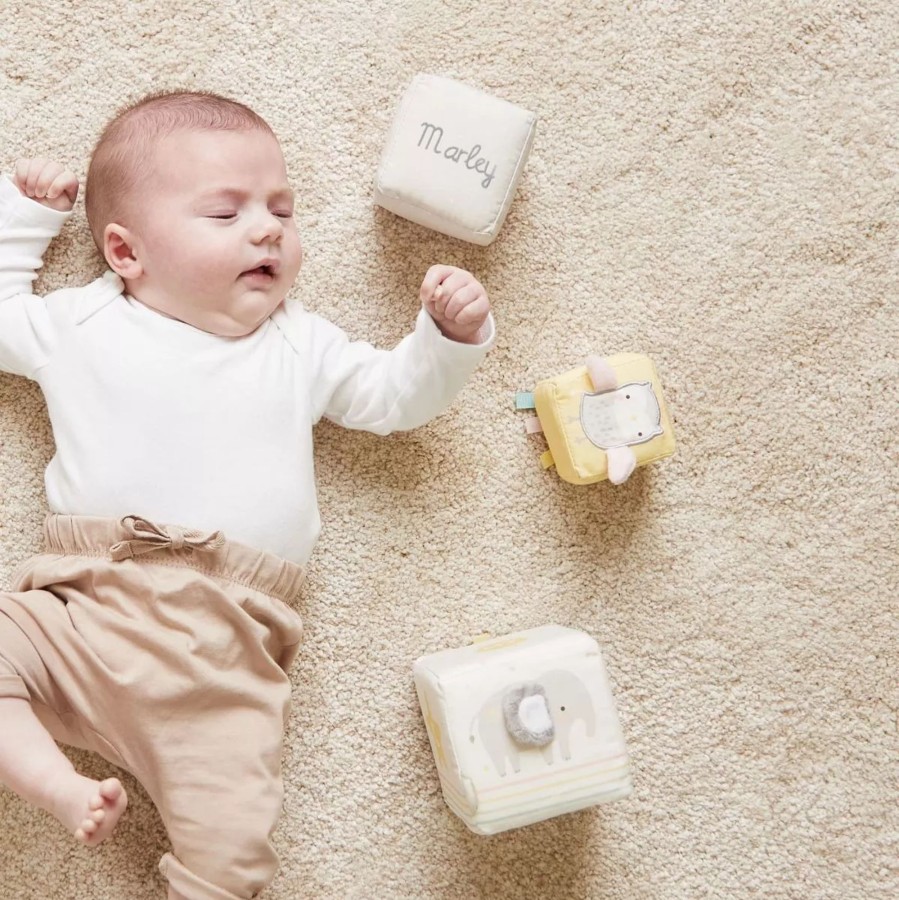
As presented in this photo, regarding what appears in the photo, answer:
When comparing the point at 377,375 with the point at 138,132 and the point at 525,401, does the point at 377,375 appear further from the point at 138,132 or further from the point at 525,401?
the point at 138,132

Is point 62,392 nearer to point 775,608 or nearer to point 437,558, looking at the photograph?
point 437,558


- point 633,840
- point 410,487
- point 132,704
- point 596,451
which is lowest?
point 633,840

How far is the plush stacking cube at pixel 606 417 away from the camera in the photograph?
1.01 m

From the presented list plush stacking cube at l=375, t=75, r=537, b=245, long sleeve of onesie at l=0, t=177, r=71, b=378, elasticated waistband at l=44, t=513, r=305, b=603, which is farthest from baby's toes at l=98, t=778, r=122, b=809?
plush stacking cube at l=375, t=75, r=537, b=245

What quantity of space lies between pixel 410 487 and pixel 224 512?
0.23 metres

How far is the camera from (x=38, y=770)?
83 centimetres

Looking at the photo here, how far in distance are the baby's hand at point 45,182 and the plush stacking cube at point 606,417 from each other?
1.83 ft

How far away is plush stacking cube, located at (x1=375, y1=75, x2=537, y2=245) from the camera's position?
1009 mm

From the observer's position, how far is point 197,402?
3.08 ft

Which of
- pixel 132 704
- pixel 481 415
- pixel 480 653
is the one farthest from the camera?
pixel 481 415

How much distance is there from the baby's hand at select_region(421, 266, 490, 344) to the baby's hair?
252mm

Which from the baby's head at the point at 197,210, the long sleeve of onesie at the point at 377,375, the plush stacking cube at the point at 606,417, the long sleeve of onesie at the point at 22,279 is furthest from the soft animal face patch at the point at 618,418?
the long sleeve of onesie at the point at 22,279

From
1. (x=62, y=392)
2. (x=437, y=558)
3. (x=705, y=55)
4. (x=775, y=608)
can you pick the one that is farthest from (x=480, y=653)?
(x=705, y=55)

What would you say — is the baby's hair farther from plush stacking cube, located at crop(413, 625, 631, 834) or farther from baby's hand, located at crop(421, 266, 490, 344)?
plush stacking cube, located at crop(413, 625, 631, 834)
